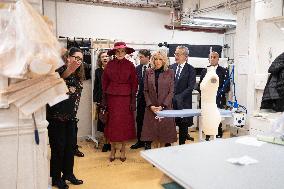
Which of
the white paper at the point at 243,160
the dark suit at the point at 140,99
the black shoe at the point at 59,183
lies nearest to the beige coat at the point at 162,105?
the dark suit at the point at 140,99

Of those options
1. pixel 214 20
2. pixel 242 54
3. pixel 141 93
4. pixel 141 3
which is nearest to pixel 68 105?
pixel 141 93

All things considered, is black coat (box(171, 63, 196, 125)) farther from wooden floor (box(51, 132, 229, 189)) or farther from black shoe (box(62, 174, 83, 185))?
black shoe (box(62, 174, 83, 185))

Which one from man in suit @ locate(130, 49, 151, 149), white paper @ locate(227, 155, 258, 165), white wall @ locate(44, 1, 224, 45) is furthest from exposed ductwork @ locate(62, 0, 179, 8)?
white paper @ locate(227, 155, 258, 165)

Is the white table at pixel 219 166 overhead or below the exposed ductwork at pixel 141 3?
below

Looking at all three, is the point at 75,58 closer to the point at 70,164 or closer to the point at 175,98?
the point at 70,164

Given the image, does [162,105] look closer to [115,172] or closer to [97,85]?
[115,172]

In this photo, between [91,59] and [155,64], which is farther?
[91,59]

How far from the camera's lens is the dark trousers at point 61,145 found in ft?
9.52

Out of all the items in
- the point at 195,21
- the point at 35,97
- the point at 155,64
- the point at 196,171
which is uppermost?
the point at 195,21

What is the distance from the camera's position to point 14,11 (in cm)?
168

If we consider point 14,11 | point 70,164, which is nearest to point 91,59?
point 70,164

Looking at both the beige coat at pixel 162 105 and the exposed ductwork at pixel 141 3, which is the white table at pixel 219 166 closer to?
the beige coat at pixel 162 105

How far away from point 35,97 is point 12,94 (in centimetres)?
14

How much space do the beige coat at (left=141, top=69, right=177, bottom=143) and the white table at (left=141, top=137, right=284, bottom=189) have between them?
1793 mm
